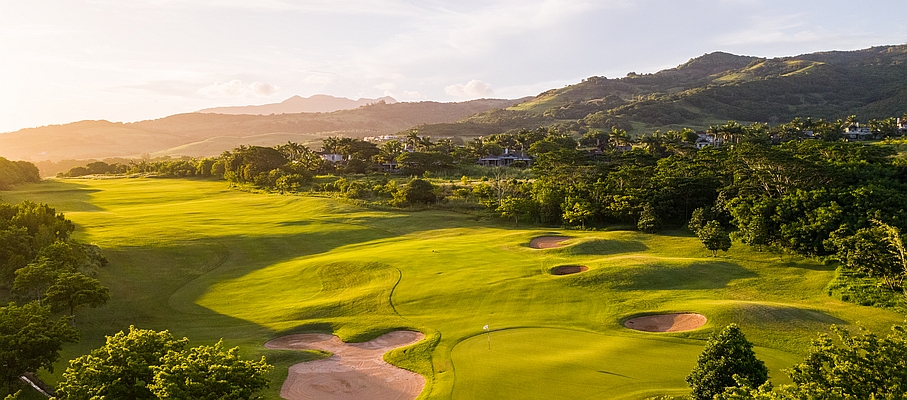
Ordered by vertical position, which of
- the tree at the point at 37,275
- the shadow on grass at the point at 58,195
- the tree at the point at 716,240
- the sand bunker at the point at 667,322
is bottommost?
the sand bunker at the point at 667,322

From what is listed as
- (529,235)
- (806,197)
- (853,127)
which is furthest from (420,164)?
(853,127)

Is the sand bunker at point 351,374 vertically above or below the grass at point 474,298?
below

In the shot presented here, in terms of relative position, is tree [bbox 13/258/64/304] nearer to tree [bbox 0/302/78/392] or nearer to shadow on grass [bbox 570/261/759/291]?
tree [bbox 0/302/78/392]

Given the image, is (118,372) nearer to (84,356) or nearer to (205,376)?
(84,356)

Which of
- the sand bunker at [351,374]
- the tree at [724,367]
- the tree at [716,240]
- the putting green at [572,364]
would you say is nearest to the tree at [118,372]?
the sand bunker at [351,374]

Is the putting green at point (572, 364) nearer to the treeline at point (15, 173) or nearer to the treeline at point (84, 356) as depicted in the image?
the treeline at point (84, 356)

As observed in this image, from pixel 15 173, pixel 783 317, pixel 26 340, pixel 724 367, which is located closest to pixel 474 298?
pixel 783 317
